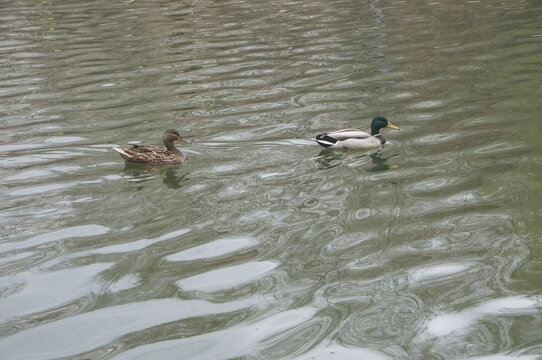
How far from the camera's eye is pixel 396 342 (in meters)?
4.77

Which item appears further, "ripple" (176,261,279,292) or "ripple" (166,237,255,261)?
"ripple" (166,237,255,261)

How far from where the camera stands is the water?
5008 millimetres

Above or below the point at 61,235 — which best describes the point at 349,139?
below

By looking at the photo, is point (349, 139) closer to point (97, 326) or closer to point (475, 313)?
point (475, 313)

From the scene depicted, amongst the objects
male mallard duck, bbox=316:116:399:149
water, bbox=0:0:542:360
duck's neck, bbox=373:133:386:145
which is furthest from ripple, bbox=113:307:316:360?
duck's neck, bbox=373:133:386:145

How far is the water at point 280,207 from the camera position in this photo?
5.01 m

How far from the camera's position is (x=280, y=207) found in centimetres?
712

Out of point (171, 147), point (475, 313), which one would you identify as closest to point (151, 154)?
point (171, 147)

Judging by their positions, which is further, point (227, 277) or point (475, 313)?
point (227, 277)

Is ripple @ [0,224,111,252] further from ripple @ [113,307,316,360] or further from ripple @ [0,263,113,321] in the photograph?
ripple @ [113,307,316,360]

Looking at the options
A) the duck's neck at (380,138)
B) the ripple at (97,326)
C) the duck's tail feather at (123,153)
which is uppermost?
the duck's tail feather at (123,153)

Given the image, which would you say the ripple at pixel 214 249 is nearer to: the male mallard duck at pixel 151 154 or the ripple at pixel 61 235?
the ripple at pixel 61 235

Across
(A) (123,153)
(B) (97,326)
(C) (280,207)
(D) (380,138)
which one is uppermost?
(A) (123,153)

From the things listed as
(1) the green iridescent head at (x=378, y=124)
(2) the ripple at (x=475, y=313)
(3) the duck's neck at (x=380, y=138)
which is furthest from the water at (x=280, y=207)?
(1) the green iridescent head at (x=378, y=124)
